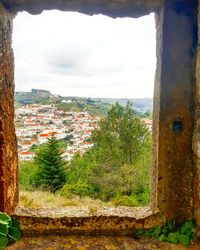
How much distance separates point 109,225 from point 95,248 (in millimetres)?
303

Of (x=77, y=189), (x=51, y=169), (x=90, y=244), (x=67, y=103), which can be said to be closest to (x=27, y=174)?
(x=51, y=169)

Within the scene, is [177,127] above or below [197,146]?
above

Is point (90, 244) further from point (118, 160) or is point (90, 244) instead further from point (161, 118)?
point (118, 160)

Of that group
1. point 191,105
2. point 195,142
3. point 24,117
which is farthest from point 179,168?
point 24,117

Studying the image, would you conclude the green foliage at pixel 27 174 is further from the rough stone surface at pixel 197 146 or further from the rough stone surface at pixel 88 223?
the rough stone surface at pixel 197 146

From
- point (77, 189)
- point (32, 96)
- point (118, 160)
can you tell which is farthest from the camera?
→ point (32, 96)

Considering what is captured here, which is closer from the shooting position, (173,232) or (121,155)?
(173,232)

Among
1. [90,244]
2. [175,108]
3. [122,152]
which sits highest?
[175,108]

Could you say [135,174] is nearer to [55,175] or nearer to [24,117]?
[55,175]

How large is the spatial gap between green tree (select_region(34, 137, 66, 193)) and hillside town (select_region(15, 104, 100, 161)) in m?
16.4

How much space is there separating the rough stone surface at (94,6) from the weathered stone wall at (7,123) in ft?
0.60

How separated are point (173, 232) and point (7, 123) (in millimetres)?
1871

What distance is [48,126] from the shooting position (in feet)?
208

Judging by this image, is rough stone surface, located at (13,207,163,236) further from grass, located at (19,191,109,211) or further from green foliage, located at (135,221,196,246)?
grass, located at (19,191,109,211)
